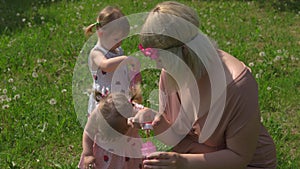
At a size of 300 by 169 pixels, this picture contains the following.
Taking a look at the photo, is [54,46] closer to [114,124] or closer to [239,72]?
[114,124]

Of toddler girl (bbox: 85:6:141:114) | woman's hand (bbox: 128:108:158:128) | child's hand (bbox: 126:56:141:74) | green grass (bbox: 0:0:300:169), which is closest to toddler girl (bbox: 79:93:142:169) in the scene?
woman's hand (bbox: 128:108:158:128)

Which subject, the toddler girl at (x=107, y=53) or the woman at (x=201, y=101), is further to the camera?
the toddler girl at (x=107, y=53)

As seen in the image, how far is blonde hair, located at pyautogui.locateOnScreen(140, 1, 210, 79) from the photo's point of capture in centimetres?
268

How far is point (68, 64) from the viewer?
245 inches


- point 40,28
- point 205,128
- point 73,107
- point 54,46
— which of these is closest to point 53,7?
point 40,28

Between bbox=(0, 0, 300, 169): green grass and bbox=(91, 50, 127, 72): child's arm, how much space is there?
71 centimetres

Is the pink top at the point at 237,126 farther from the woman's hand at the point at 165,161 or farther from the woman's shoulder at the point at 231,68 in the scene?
the woman's hand at the point at 165,161

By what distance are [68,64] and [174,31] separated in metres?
3.73

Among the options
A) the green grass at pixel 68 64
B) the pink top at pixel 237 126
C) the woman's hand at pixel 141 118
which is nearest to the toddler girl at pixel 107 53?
the green grass at pixel 68 64

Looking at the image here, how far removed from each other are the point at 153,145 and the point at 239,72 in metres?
1.03

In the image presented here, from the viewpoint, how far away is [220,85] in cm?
288

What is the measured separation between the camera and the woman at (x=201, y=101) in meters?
2.71

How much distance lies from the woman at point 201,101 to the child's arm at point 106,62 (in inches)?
36.1

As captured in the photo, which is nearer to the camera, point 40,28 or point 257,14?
point 40,28
